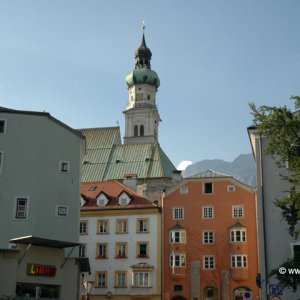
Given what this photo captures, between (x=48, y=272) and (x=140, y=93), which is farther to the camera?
(x=140, y=93)

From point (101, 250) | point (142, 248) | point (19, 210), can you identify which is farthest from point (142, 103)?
point (19, 210)

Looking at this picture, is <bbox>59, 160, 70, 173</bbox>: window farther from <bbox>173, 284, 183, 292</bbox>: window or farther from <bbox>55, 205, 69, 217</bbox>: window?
<bbox>173, 284, 183, 292</bbox>: window

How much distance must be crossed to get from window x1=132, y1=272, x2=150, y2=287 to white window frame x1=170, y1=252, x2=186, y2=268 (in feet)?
8.59

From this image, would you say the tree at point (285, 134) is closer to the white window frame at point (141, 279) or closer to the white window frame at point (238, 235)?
the white window frame at point (238, 235)

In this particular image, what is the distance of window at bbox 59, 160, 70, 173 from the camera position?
1726 inches

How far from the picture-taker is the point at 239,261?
55.7 m

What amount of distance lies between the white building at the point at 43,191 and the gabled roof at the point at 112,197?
15.9m

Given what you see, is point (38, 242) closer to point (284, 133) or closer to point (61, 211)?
point (61, 211)

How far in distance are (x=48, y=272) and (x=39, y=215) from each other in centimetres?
523

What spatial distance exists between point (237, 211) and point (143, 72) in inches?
2452

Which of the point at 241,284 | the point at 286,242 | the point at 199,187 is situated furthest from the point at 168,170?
the point at 286,242

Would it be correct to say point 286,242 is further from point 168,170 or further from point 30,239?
point 168,170

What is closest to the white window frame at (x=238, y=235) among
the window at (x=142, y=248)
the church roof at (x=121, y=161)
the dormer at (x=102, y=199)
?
the window at (x=142, y=248)

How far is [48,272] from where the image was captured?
37.7 metres
